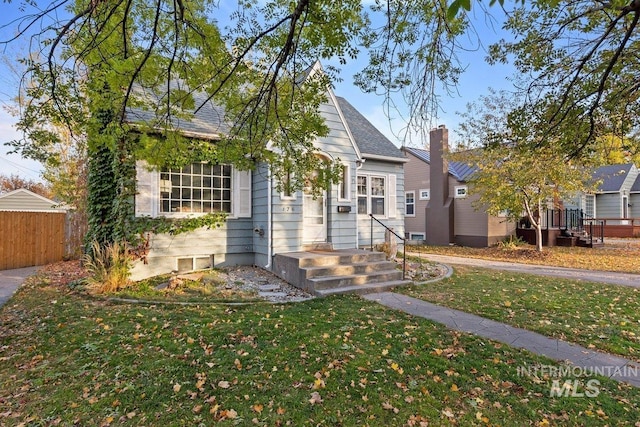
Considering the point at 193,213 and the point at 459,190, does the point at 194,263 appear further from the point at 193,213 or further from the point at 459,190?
the point at 459,190

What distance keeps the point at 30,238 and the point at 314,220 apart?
30.5 feet

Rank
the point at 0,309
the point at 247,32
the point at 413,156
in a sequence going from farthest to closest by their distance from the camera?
the point at 413,156 → the point at 0,309 → the point at 247,32

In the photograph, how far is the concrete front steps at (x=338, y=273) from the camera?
7099mm

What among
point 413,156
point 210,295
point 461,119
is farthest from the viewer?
point 413,156

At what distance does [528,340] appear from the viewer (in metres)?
4.43

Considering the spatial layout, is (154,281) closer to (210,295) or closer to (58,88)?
(210,295)

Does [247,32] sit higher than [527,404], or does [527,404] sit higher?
[247,32]

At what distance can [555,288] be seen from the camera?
295 inches

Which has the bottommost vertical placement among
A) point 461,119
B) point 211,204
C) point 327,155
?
point 211,204

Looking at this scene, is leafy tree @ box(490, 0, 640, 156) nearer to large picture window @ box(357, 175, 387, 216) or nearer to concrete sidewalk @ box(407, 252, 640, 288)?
concrete sidewalk @ box(407, 252, 640, 288)

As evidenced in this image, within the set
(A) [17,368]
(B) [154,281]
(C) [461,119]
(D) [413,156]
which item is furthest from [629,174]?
(A) [17,368]

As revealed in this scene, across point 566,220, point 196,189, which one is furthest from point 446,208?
point 196,189

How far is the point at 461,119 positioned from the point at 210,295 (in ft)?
39.1

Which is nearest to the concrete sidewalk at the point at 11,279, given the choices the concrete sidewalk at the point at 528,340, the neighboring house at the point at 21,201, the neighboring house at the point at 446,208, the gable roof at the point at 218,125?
the gable roof at the point at 218,125
